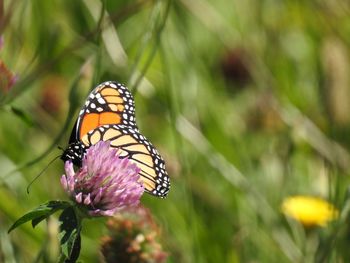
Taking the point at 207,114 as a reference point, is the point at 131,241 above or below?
below

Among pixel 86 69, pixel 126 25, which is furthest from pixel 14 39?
pixel 126 25

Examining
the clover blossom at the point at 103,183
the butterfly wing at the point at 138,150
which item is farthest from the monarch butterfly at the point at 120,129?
the clover blossom at the point at 103,183

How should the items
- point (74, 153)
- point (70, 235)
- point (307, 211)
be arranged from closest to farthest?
point (70, 235)
point (74, 153)
point (307, 211)

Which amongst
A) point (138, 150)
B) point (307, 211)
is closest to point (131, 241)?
point (138, 150)

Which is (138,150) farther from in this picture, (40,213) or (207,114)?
(207,114)

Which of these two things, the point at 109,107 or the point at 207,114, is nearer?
the point at 109,107

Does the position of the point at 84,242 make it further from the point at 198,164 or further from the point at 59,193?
the point at 198,164

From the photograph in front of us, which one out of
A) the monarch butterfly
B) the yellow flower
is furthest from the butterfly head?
the yellow flower
